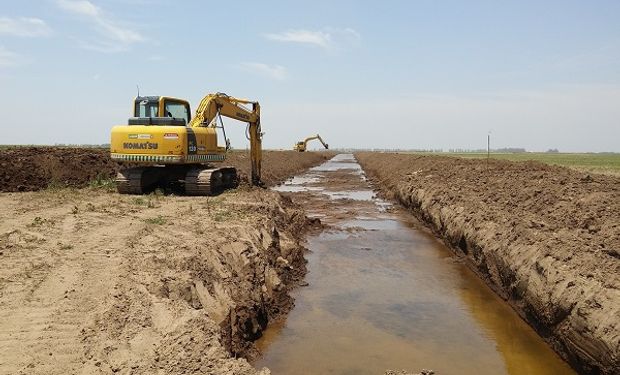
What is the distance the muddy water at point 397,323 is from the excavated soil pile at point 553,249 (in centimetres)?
48

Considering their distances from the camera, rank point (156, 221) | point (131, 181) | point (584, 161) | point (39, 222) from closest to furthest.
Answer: point (39, 222), point (156, 221), point (131, 181), point (584, 161)

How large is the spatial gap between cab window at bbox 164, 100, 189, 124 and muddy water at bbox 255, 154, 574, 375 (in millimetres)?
6532

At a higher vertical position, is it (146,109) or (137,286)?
(146,109)

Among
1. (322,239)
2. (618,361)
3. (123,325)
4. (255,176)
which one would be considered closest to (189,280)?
(123,325)

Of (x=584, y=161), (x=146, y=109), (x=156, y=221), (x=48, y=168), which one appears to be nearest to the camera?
(x=156, y=221)

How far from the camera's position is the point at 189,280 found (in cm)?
677

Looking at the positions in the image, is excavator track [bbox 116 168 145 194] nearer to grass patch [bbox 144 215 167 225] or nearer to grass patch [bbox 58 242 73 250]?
grass patch [bbox 144 215 167 225]

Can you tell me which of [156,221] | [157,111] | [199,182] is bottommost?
[156,221]

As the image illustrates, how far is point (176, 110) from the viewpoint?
52.0 feet

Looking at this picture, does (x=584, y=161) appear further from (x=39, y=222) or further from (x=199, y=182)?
(x=39, y=222)

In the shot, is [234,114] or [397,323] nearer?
[397,323]

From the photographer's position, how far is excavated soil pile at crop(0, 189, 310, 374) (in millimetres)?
4926

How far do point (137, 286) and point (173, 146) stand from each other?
27.4 feet

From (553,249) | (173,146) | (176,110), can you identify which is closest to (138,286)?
(553,249)
